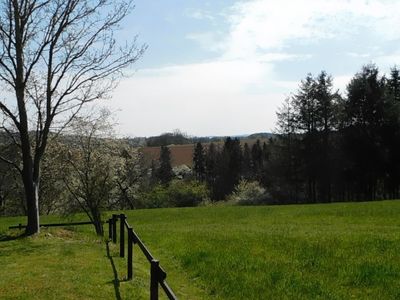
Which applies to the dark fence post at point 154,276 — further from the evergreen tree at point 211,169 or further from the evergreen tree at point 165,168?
the evergreen tree at point 211,169

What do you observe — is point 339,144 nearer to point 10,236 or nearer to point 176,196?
point 176,196

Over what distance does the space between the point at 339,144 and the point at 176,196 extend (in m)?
21.8

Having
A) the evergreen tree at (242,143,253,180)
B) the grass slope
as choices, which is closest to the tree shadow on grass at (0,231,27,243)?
the grass slope

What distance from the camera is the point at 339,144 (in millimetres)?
53656

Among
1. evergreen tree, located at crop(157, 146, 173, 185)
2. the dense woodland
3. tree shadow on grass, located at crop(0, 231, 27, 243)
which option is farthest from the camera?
evergreen tree, located at crop(157, 146, 173, 185)

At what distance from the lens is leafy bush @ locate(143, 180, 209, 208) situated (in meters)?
59.4

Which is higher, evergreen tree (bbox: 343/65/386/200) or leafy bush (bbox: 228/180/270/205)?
evergreen tree (bbox: 343/65/386/200)

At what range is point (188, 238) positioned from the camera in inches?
648

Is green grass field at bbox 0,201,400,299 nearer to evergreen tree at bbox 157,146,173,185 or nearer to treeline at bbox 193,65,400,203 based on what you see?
treeline at bbox 193,65,400,203

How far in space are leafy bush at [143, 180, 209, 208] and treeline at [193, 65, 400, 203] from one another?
9.35 m

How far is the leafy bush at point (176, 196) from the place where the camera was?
195 feet

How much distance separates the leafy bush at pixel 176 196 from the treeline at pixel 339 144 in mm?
9354

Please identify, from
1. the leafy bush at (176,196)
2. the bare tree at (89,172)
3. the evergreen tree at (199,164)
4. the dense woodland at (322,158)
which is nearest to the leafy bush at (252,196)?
the dense woodland at (322,158)

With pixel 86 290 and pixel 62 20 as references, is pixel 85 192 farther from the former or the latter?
pixel 86 290
